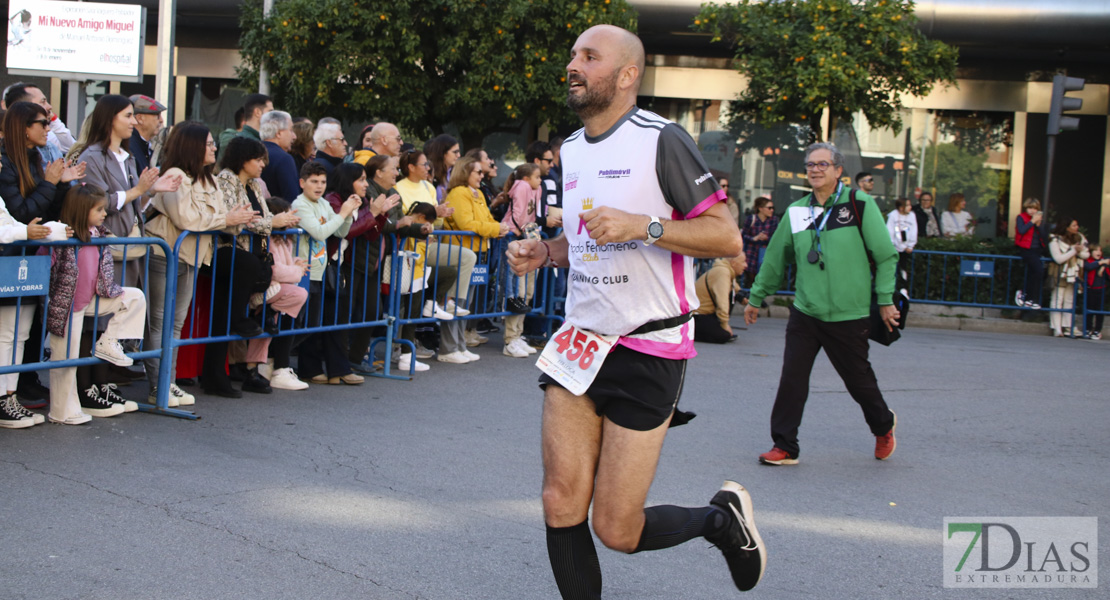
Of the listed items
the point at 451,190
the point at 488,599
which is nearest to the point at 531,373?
the point at 451,190

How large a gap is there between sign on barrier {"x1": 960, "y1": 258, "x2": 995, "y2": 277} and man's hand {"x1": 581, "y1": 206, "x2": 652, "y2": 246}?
597 inches

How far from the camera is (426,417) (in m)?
7.54

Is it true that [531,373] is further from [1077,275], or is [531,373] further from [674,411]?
[1077,275]

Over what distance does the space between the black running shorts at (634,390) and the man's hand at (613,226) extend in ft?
1.42

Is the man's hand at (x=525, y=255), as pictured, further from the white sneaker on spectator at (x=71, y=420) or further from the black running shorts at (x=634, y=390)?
the white sneaker on spectator at (x=71, y=420)

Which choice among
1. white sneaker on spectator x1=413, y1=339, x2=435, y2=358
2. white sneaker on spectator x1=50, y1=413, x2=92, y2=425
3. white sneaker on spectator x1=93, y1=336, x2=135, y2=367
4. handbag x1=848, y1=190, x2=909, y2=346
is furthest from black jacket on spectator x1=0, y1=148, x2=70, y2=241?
handbag x1=848, y1=190, x2=909, y2=346

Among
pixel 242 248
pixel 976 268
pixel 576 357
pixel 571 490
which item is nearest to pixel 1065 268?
pixel 976 268

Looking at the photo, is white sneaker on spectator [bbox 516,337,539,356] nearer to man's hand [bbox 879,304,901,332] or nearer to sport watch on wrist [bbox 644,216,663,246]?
man's hand [bbox 879,304,901,332]

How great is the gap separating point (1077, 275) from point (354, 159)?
11.6m

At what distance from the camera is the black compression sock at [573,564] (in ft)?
11.6

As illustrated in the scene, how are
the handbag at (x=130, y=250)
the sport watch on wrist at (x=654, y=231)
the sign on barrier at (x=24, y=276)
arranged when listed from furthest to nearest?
the handbag at (x=130, y=250) < the sign on barrier at (x=24, y=276) < the sport watch on wrist at (x=654, y=231)

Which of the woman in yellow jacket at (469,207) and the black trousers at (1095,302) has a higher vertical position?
the woman in yellow jacket at (469,207)

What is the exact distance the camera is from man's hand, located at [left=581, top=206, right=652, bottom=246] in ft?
10.9

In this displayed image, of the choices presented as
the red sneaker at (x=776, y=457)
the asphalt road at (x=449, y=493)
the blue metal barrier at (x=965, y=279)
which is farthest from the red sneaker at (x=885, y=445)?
the blue metal barrier at (x=965, y=279)
